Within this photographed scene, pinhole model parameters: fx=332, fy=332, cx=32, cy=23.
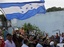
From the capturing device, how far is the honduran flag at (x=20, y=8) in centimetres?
1152

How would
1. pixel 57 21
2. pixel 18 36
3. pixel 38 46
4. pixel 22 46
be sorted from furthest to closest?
pixel 57 21, pixel 38 46, pixel 18 36, pixel 22 46

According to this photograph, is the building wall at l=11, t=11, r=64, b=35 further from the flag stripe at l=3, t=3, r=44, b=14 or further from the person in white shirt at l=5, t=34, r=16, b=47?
the person in white shirt at l=5, t=34, r=16, b=47

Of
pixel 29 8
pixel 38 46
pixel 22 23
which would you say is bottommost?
pixel 22 23

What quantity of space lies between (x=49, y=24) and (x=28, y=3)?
2795cm

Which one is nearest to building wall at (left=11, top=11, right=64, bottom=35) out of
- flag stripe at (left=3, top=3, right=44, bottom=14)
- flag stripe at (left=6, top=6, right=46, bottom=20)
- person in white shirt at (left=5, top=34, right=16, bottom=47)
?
flag stripe at (left=6, top=6, right=46, bottom=20)

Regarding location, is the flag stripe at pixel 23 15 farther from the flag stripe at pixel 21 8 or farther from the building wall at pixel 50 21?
the building wall at pixel 50 21

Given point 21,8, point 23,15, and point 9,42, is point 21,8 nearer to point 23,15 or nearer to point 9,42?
point 23,15

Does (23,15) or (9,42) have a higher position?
(23,15)

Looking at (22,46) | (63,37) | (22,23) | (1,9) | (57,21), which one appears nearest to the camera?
(1,9)

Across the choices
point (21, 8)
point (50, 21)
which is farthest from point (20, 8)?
point (50, 21)

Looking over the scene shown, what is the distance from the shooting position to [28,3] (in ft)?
40.2

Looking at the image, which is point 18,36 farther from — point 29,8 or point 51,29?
point 51,29

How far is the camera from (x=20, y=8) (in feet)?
40.1

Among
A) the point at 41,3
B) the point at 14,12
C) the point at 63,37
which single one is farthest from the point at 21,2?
the point at 63,37
